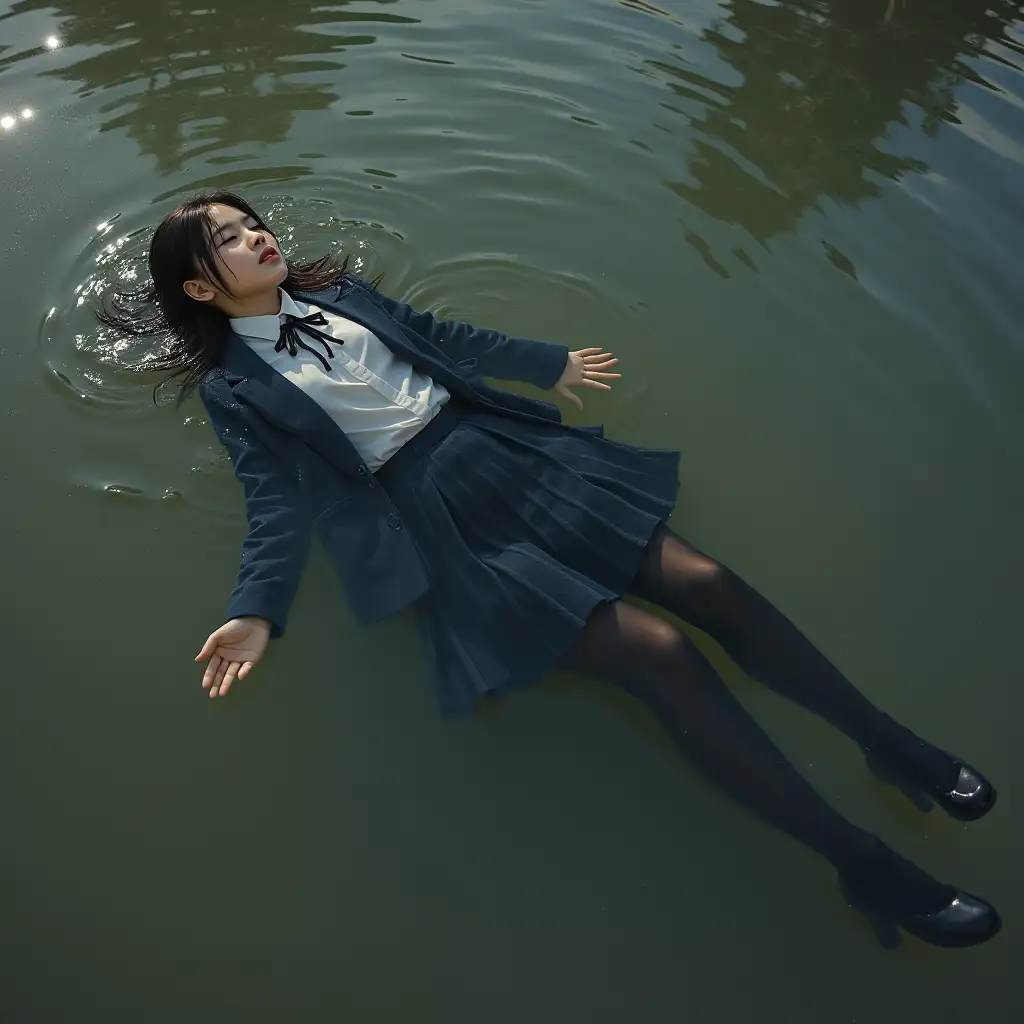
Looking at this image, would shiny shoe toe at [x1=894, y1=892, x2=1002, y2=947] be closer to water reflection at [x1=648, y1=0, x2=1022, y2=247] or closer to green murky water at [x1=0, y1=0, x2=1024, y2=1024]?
green murky water at [x1=0, y1=0, x2=1024, y2=1024]

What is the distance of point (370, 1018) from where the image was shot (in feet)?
7.57

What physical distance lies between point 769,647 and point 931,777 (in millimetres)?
497

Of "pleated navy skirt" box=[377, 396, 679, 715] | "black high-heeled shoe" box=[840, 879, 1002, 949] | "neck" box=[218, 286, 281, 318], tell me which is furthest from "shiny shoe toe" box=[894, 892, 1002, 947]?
"neck" box=[218, 286, 281, 318]

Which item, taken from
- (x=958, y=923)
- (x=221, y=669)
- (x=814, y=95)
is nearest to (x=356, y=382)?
(x=221, y=669)

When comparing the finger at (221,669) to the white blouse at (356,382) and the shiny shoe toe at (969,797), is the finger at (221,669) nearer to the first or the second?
the white blouse at (356,382)

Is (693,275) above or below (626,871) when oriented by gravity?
above

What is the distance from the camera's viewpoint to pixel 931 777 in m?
2.44

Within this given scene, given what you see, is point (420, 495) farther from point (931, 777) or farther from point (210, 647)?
point (931, 777)

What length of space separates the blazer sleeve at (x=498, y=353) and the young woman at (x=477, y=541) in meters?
0.11

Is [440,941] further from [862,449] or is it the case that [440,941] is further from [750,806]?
[862,449]

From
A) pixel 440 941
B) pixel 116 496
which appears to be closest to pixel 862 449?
pixel 440 941

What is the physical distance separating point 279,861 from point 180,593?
0.89m

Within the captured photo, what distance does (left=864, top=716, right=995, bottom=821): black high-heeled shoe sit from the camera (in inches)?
94.6

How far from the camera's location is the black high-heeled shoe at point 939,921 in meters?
2.25
